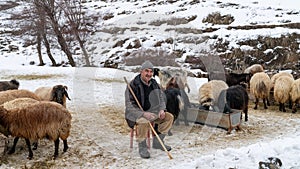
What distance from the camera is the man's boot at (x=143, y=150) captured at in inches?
229

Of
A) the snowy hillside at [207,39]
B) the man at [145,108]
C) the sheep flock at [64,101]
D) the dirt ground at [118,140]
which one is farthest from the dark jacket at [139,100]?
the snowy hillside at [207,39]

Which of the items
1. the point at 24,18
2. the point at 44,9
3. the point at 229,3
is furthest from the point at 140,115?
the point at 229,3

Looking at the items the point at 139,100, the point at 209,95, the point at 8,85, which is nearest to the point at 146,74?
the point at 139,100

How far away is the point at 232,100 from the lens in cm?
805

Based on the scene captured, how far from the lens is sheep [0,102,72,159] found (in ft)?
18.2

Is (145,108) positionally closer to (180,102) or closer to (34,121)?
(180,102)

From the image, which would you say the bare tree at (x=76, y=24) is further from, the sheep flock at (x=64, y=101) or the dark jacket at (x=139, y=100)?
the dark jacket at (x=139, y=100)

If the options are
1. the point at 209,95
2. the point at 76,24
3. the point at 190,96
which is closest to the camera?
the point at 209,95

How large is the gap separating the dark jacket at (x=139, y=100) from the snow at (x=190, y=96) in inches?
28.8

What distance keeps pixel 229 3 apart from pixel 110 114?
2205 cm

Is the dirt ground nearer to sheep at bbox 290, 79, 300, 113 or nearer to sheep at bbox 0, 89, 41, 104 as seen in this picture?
sheep at bbox 290, 79, 300, 113

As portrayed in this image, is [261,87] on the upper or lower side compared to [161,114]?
lower

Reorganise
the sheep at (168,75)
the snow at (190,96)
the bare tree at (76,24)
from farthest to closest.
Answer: the bare tree at (76,24) < the sheep at (168,75) < the snow at (190,96)

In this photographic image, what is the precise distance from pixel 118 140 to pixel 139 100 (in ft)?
4.25
